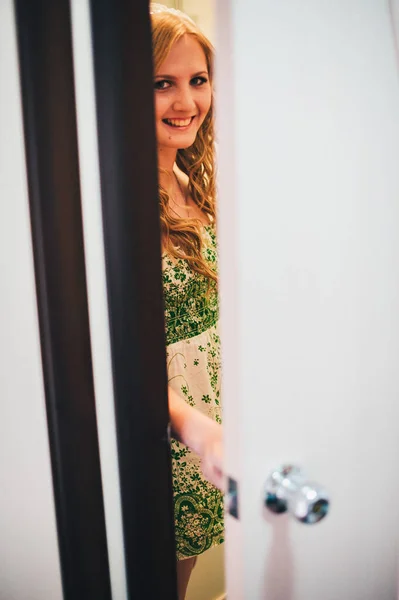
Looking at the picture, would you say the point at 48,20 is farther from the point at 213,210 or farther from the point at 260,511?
the point at 213,210

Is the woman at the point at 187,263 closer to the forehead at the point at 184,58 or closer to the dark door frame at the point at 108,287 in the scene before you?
the forehead at the point at 184,58

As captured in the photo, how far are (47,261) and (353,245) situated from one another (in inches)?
14.4

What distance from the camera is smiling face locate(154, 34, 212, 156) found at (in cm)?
92

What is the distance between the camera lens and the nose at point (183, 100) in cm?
94

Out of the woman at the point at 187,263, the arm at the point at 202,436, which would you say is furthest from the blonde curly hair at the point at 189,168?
the arm at the point at 202,436

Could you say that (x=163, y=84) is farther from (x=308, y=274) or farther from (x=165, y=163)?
(x=308, y=274)

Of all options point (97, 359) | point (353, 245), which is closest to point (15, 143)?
point (97, 359)

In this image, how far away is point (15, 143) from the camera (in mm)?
476

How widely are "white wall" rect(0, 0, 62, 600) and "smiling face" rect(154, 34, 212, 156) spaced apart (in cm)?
50

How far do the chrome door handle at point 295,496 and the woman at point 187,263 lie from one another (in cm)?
47

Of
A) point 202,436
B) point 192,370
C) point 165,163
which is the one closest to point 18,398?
point 202,436

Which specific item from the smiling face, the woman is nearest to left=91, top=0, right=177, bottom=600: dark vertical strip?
the woman

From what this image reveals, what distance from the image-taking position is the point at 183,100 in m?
0.95

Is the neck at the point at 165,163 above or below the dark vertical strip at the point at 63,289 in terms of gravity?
above
